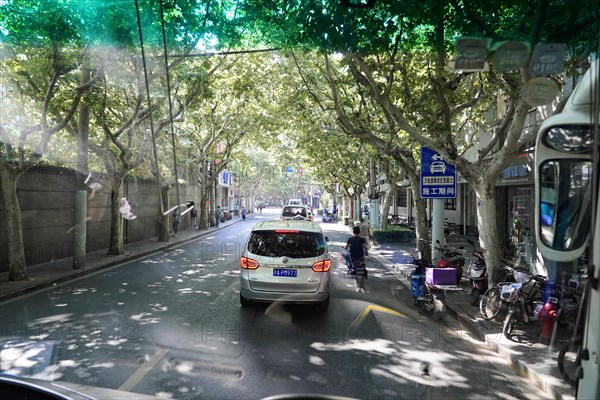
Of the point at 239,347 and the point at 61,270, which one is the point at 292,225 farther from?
the point at 61,270

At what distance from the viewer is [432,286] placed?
25.9 ft

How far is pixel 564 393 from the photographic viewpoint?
4.05 meters

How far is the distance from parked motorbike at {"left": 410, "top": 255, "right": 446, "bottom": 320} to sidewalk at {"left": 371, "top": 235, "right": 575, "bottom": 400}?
0.24 meters

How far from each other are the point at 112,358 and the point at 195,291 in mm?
4102

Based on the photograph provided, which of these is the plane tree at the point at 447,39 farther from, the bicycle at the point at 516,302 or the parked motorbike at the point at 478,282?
the bicycle at the point at 516,302

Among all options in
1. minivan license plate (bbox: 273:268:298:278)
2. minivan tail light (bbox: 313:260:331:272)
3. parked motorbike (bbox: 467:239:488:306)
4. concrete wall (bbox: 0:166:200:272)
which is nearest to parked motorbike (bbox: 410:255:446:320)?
parked motorbike (bbox: 467:239:488:306)

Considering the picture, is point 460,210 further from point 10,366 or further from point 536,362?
point 10,366

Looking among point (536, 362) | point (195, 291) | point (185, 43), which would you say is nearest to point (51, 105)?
point (185, 43)

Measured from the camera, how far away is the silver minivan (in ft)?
23.1

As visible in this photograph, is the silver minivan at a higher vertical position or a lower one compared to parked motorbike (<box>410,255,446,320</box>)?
higher

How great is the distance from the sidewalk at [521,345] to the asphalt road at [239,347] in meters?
0.16

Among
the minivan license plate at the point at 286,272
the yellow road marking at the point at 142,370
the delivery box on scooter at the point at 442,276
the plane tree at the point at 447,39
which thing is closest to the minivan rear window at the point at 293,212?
the plane tree at the point at 447,39

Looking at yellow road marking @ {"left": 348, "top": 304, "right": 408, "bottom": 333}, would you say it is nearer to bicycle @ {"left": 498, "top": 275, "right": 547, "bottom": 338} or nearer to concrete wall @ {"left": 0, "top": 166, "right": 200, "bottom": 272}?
bicycle @ {"left": 498, "top": 275, "right": 547, "bottom": 338}

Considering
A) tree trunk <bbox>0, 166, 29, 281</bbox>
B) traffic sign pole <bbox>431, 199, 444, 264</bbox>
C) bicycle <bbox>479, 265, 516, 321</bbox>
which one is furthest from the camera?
traffic sign pole <bbox>431, 199, 444, 264</bbox>
